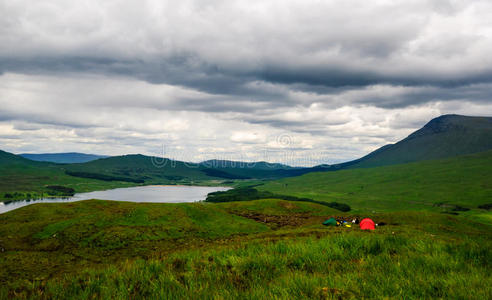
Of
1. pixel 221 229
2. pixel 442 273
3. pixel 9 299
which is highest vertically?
pixel 442 273

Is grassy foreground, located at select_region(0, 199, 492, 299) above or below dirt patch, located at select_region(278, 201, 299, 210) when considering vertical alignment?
above

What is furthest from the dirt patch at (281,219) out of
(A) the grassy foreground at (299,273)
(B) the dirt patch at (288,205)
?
(A) the grassy foreground at (299,273)

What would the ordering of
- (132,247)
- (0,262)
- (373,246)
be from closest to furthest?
1. (373,246)
2. (0,262)
3. (132,247)

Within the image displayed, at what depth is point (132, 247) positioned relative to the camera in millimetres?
44500

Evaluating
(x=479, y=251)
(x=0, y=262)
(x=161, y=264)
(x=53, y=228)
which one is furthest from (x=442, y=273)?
(x=53, y=228)

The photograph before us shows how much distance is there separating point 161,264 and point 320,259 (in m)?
4.10

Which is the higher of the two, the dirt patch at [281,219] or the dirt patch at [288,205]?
the dirt patch at [288,205]

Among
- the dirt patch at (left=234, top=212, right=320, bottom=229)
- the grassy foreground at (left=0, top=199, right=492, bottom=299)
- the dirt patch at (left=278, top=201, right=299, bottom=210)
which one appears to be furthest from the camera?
the dirt patch at (left=278, top=201, right=299, bottom=210)

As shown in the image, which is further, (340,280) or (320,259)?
(320,259)

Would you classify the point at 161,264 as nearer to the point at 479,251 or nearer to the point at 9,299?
the point at 9,299

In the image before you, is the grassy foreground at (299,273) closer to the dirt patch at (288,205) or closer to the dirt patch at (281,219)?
the dirt patch at (281,219)

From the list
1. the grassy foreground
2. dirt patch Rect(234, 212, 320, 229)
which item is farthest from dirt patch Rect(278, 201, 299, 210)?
the grassy foreground

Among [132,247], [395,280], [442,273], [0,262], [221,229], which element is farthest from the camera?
[221,229]

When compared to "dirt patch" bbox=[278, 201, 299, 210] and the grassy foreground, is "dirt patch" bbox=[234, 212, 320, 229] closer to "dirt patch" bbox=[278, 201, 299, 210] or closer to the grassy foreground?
"dirt patch" bbox=[278, 201, 299, 210]
